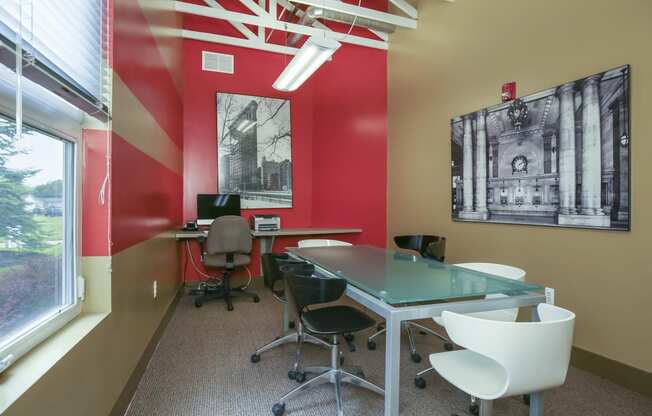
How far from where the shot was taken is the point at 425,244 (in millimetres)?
3660

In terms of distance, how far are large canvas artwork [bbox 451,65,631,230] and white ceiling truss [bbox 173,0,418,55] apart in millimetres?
1819

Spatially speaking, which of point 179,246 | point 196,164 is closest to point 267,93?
point 196,164

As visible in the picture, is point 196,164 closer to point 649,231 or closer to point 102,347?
point 102,347

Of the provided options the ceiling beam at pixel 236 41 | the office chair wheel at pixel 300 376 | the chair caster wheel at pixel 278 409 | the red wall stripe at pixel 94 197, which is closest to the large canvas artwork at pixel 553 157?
the office chair wheel at pixel 300 376

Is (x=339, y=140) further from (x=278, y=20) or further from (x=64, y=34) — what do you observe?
(x=64, y=34)

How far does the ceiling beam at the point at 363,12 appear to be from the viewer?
153 inches

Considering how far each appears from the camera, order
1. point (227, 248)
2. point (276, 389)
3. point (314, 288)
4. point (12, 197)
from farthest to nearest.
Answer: point (227, 248), point (276, 389), point (314, 288), point (12, 197)

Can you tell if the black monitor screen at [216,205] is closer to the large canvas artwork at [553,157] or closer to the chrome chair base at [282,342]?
the chrome chair base at [282,342]

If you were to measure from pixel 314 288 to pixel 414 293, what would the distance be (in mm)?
552

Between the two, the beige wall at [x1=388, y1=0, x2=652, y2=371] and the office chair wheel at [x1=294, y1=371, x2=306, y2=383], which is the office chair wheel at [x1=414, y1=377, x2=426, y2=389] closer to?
the office chair wheel at [x1=294, y1=371, x2=306, y2=383]

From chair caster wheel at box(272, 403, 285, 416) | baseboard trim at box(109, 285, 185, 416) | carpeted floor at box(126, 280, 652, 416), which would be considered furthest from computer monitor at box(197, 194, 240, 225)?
chair caster wheel at box(272, 403, 285, 416)

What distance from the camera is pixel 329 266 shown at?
93.0 inches

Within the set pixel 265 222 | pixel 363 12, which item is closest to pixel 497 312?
pixel 265 222

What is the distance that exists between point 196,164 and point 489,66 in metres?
3.81
